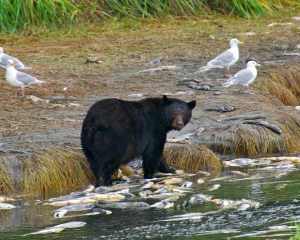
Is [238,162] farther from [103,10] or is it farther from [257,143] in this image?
[103,10]

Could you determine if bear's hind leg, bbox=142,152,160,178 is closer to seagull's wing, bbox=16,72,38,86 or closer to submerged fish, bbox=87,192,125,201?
submerged fish, bbox=87,192,125,201

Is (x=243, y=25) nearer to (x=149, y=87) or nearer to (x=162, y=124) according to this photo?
(x=149, y=87)

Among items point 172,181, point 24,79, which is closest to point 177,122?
point 172,181

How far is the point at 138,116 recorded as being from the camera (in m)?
9.12

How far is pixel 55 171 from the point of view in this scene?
9.05m

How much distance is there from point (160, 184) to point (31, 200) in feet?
4.99

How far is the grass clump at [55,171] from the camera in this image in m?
8.88

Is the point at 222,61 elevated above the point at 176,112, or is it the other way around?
the point at 222,61

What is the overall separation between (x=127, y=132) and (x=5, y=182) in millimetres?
1455

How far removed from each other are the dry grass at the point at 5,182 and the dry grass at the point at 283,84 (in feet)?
18.9

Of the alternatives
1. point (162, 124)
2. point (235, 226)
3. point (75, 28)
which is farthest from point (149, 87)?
point (235, 226)

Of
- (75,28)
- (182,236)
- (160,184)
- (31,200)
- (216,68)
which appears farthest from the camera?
(75,28)

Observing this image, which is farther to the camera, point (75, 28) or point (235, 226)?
point (75, 28)

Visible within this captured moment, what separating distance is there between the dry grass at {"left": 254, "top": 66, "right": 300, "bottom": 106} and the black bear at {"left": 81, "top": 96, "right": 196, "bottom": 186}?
418 cm
